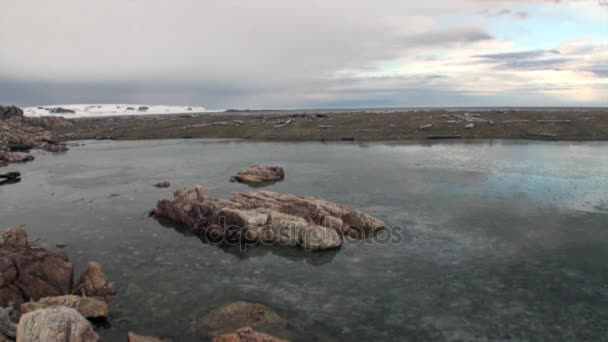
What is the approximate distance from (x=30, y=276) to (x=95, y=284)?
2.68m

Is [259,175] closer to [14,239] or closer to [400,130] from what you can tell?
[14,239]

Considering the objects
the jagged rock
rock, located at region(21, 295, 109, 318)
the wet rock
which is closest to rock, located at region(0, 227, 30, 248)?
rock, located at region(21, 295, 109, 318)

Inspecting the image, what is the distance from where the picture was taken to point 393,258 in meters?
21.0

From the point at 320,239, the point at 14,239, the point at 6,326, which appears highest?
the point at 14,239

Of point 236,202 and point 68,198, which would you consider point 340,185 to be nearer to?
point 236,202

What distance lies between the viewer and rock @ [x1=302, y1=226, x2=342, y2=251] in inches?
890

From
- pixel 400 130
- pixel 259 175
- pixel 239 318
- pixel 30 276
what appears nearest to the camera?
pixel 239 318

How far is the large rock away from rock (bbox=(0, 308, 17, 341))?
1.77 m

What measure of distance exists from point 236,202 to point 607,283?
837 inches

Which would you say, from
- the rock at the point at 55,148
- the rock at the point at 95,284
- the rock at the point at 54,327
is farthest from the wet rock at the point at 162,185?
the rock at the point at 55,148

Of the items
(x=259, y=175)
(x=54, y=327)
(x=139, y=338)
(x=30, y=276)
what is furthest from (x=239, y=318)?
(x=259, y=175)

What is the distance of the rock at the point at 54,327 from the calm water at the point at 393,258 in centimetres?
154
